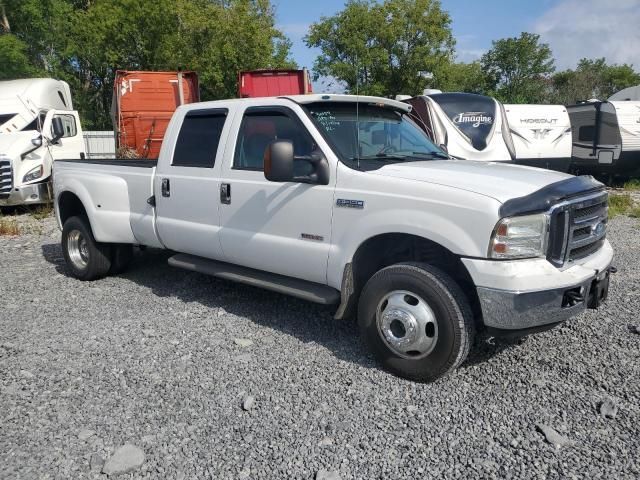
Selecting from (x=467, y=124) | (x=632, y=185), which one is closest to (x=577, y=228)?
(x=467, y=124)

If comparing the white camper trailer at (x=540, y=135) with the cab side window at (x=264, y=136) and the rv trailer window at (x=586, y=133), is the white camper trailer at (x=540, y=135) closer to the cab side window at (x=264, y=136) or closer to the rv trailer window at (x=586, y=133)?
the rv trailer window at (x=586, y=133)

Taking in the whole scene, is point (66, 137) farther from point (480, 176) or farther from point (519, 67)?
point (519, 67)

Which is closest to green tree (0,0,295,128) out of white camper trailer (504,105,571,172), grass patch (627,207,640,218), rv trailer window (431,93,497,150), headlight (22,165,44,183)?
headlight (22,165,44,183)

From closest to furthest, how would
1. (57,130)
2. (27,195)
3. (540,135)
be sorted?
1. (27,195)
2. (57,130)
3. (540,135)

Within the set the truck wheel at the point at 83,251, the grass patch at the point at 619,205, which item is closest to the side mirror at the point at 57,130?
the truck wheel at the point at 83,251

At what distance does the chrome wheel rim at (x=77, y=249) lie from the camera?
21.4ft

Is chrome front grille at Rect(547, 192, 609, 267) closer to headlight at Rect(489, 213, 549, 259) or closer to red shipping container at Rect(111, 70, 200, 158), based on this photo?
headlight at Rect(489, 213, 549, 259)

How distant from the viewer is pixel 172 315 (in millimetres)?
5195

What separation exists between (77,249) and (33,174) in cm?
609

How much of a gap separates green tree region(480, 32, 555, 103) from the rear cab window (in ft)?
134

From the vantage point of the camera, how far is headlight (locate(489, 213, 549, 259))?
3.32 metres

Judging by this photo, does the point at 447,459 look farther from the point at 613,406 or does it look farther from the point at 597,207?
the point at 597,207

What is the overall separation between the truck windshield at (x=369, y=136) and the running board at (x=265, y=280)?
3.22ft

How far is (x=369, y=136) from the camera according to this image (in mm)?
4555
